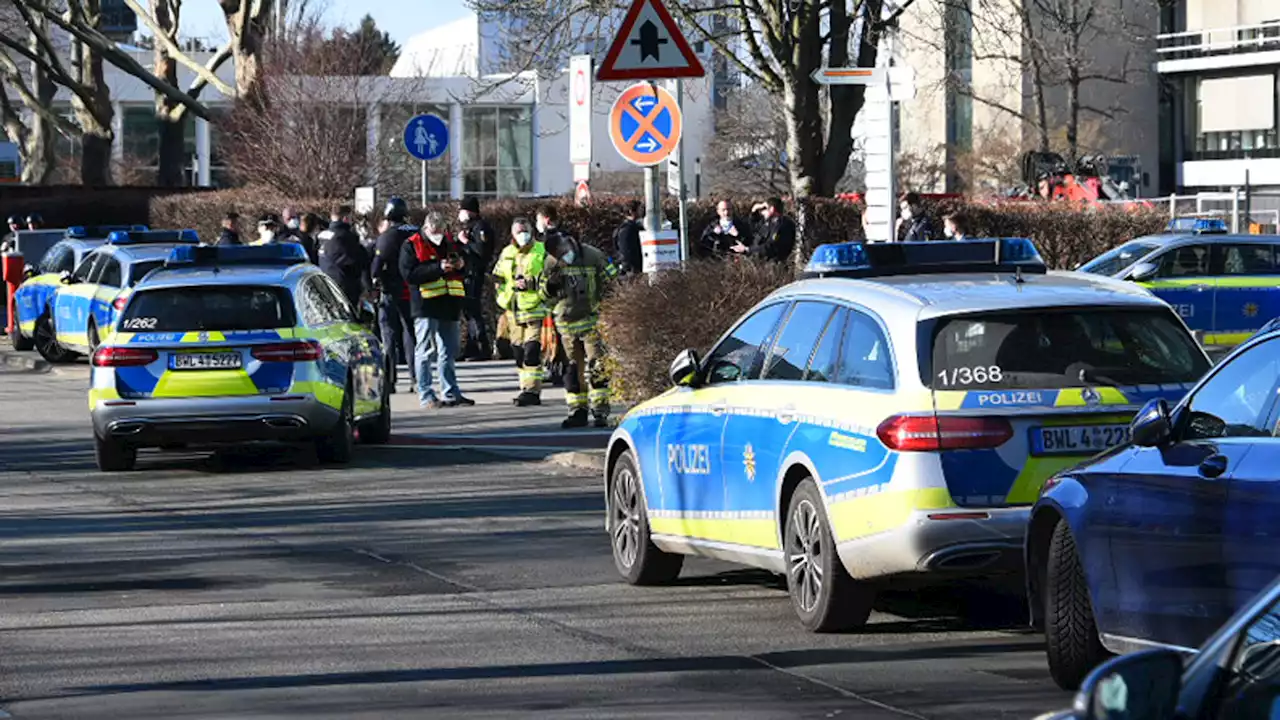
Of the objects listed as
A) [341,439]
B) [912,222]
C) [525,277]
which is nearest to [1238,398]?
[341,439]

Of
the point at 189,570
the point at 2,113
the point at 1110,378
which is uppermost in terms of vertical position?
the point at 2,113

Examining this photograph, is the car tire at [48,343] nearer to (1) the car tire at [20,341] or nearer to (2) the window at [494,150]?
(1) the car tire at [20,341]

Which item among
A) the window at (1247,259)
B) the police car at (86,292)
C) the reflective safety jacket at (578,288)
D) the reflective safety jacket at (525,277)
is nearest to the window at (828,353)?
the reflective safety jacket at (578,288)

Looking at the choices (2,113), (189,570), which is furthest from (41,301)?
(2,113)

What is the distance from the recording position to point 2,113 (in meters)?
65.4

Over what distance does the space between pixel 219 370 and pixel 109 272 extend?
467 inches

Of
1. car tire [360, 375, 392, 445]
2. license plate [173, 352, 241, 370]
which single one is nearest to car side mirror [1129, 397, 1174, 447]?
license plate [173, 352, 241, 370]

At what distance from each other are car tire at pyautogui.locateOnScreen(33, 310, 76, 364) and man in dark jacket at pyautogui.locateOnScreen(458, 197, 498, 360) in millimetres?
5608

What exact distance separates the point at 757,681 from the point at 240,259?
1090 centimetres

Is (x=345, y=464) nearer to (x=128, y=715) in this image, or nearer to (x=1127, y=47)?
(x=128, y=715)

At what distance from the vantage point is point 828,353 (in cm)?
988

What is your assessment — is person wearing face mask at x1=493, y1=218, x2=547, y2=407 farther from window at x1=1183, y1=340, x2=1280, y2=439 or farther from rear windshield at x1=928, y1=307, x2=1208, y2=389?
window at x1=1183, y1=340, x2=1280, y2=439

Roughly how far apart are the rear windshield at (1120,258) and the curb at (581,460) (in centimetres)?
1122

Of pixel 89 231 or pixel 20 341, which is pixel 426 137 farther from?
pixel 20 341
